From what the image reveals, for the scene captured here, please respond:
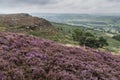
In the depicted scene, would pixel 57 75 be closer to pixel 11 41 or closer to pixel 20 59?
pixel 20 59

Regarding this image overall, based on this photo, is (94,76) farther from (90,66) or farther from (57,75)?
(57,75)

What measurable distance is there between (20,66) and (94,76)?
5701 millimetres

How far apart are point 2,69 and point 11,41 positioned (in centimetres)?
764

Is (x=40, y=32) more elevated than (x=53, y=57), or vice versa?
(x=53, y=57)

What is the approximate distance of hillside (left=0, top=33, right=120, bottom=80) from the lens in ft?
57.0

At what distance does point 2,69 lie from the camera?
55.3 ft

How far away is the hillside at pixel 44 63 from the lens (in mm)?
17375

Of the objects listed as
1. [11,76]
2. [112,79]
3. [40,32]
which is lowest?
[40,32]

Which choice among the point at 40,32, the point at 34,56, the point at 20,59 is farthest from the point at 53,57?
the point at 40,32

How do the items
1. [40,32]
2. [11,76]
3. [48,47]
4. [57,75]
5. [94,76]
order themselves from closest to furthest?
[11,76] → [57,75] → [94,76] → [48,47] → [40,32]

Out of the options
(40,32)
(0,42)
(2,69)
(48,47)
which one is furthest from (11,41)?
(40,32)

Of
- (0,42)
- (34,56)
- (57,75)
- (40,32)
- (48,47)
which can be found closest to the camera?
(57,75)

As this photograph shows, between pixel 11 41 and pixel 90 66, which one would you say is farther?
pixel 11 41

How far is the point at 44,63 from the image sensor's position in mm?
19453
